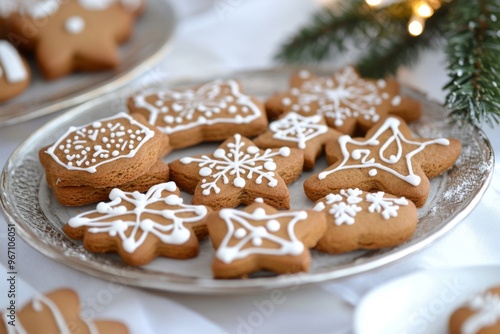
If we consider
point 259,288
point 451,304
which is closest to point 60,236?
point 259,288

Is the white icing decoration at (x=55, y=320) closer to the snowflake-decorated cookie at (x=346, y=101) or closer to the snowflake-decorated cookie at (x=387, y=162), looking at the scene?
the snowflake-decorated cookie at (x=387, y=162)

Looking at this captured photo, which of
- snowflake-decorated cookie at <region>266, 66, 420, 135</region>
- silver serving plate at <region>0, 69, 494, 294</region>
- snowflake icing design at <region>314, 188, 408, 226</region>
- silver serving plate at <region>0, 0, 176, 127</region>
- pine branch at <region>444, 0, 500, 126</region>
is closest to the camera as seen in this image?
silver serving plate at <region>0, 69, 494, 294</region>

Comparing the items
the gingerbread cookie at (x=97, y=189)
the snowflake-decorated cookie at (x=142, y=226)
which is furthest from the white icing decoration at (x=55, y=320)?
the gingerbread cookie at (x=97, y=189)

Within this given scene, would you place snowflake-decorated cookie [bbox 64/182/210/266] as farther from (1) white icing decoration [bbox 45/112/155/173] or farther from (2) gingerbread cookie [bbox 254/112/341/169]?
(2) gingerbread cookie [bbox 254/112/341/169]

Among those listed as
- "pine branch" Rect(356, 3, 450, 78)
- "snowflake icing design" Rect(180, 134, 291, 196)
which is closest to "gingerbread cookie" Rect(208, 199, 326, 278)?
"snowflake icing design" Rect(180, 134, 291, 196)

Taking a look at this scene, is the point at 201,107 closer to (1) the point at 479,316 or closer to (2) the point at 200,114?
(2) the point at 200,114

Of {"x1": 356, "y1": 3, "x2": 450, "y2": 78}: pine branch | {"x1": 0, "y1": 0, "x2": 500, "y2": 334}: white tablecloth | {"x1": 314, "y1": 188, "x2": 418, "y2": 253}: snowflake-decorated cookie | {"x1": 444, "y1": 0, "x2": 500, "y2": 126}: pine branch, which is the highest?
{"x1": 444, "y1": 0, "x2": 500, "y2": 126}: pine branch

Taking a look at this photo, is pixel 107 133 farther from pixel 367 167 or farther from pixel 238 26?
pixel 238 26

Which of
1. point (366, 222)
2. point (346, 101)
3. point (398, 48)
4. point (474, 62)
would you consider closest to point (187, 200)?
point (366, 222)

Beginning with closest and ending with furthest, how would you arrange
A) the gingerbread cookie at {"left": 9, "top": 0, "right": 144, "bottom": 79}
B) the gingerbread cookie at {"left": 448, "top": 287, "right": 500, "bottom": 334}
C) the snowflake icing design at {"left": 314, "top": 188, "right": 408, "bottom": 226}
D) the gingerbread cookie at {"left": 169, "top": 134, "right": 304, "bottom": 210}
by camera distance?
the gingerbread cookie at {"left": 448, "top": 287, "right": 500, "bottom": 334}
the snowflake icing design at {"left": 314, "top": 188, "right": 408, "bottom": 226}
the gingerbread cookie at {"left": 169, "top": 134, "right": 304, "bottom": 210}
the gingerbread cookie at {"left": 9, "top": 0, "right": 144, "bottom": 79}
